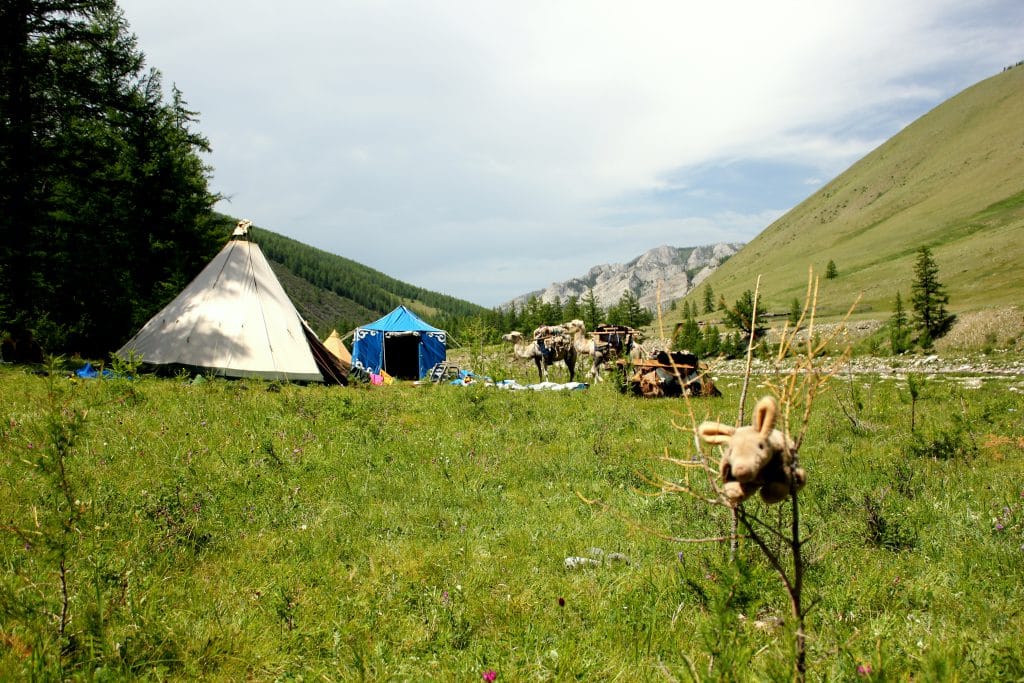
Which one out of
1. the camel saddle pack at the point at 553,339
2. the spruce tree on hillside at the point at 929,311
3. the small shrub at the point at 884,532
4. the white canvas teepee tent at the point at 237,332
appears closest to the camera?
the small shrub at the point at 884,532

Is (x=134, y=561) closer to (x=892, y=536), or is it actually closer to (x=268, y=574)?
(x=268, y=574)

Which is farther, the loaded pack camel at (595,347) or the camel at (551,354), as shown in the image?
the camel at (551,354)

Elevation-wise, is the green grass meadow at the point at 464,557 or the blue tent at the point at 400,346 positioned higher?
the blue tent at the point at 400,346

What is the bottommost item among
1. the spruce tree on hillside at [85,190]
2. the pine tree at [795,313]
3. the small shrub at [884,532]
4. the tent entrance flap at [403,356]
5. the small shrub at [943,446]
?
the small shrub at [884,532]

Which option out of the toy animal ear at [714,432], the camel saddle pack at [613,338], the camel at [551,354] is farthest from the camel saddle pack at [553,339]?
the toy animal ear at [714,432]

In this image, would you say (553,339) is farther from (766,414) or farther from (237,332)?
(766,414)

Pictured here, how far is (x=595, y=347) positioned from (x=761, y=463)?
16.8 metres

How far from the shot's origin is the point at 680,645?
10.3ft

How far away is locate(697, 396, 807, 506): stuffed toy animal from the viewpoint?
1.46m

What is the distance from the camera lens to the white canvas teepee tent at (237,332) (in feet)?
48.2

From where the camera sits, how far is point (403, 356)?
31266mm

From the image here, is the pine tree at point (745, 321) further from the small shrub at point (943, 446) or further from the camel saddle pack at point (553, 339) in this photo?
the camel saddle pack at point (553, 339)

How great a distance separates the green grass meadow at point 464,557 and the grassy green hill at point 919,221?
4107 cm

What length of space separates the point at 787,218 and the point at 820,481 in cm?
19443
